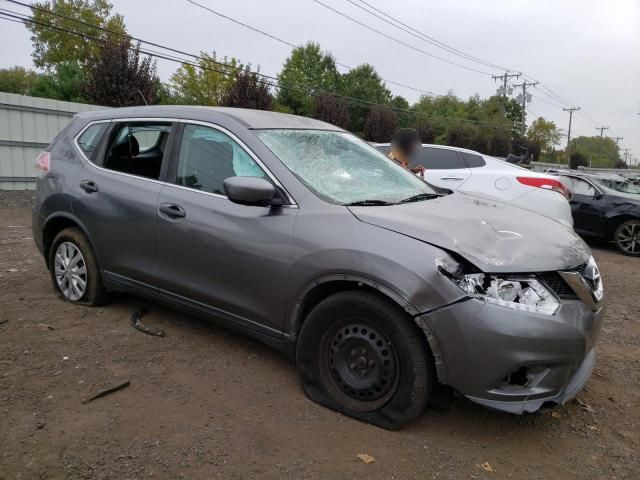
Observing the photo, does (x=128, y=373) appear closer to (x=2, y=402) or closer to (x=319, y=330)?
(x=2, y=402)

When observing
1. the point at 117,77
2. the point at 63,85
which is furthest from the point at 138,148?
the point at 63,85

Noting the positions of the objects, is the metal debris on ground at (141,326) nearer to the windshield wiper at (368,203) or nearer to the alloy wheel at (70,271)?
the alloy wheel at (70,271)

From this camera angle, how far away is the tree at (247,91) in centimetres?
1927

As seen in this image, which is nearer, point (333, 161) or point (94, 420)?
point (94, 420)

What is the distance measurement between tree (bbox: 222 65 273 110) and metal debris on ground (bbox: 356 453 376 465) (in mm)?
17771

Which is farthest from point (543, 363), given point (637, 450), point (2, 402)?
point (2, 402)

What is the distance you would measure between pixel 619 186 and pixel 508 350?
10187mm

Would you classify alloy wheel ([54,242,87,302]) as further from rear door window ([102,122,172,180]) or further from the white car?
the white car

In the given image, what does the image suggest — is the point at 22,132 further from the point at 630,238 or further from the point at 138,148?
the point at 630,238

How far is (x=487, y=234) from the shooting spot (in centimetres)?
282

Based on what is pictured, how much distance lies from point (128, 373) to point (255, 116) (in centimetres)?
197

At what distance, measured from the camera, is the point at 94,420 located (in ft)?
9.32

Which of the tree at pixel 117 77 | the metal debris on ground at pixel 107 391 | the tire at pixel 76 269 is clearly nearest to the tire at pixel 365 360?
the metal debris on ground at pixel 107 391

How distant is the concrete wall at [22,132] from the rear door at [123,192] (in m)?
9.46
